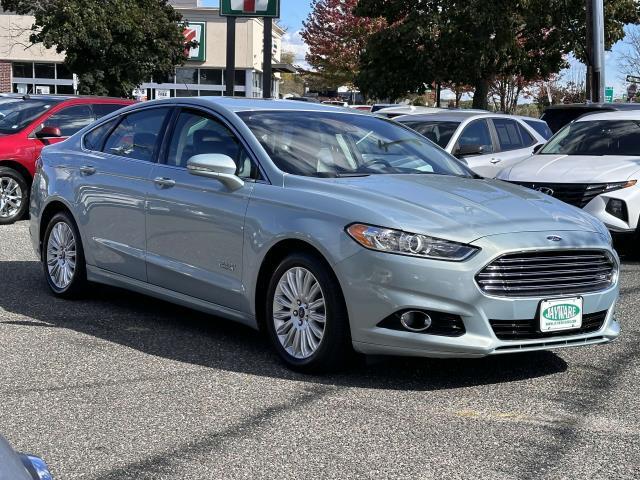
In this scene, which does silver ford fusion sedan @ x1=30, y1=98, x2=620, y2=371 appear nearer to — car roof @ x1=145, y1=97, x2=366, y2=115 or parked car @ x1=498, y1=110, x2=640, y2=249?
car roof @ x1=145, y1=97, x2=366, y2=115

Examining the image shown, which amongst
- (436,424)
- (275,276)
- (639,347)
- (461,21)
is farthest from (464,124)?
(461,21)

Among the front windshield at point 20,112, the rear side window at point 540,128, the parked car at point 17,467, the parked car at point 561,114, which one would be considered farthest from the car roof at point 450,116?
the parked car at point 17,467

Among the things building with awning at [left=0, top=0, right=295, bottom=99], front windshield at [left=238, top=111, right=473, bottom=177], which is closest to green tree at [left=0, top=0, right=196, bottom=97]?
building with awning at [left=0, top=0, right=295, bottom=99]

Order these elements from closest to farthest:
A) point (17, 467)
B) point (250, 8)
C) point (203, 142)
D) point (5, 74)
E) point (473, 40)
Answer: point (17, 467)
point (203, 142)
point (250, 8)
point (473, 40)
point (5, 74)

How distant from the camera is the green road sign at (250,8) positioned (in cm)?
1505

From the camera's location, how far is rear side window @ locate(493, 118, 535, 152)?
1387 centimetres

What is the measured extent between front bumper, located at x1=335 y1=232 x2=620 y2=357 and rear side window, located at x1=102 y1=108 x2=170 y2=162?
2323mm

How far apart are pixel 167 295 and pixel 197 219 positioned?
68cm

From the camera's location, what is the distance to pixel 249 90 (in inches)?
2013

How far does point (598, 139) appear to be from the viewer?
37.9ft

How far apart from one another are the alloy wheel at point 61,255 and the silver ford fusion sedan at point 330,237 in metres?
0.12

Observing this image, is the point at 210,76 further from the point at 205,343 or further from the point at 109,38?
the point at 205,343

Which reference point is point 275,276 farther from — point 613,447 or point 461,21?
point 461,21

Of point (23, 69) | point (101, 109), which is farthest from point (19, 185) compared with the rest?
point (23, 69)
